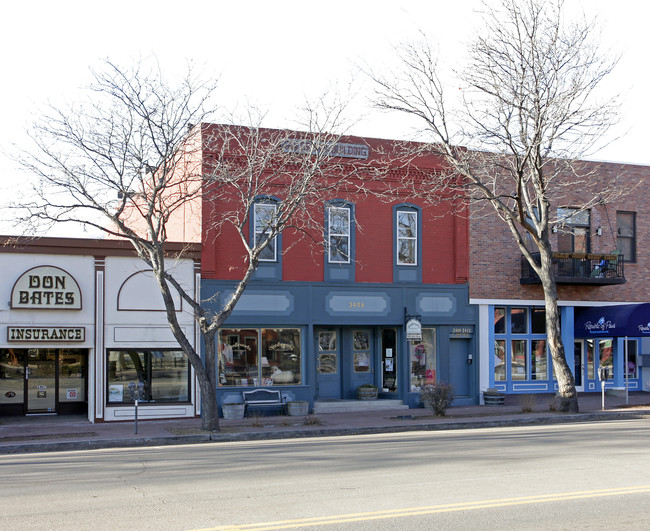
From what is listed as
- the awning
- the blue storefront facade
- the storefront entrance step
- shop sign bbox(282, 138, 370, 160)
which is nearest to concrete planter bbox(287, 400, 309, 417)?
the blue storefront facade

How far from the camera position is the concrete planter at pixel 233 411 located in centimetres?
2130

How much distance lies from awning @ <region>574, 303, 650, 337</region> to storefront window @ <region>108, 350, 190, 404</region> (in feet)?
45.9

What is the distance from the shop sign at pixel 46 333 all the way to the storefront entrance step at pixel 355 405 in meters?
7.40

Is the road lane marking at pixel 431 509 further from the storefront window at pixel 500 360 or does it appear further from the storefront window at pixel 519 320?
the storefront window at pixel 519 320

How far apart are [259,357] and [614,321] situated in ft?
39.1

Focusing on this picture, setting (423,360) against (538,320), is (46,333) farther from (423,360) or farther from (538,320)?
(538,320)

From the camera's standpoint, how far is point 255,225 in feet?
74.5

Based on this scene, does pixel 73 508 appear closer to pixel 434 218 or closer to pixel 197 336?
pixel 197 336

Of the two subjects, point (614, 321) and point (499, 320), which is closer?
point (614, 321)

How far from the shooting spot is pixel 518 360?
85.3 feet

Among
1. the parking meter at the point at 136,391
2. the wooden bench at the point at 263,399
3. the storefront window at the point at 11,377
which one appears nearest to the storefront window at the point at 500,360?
the wooden bench at the point at 263,399

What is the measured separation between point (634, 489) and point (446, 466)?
2887mm

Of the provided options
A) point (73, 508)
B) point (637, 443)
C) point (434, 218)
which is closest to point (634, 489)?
point (637, 443)

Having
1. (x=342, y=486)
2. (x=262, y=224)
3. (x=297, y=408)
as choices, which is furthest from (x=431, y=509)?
(x=262, y=224)
